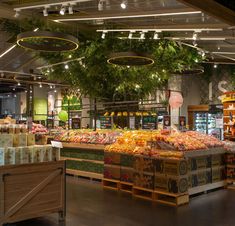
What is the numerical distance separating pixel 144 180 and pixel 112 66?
4.62m

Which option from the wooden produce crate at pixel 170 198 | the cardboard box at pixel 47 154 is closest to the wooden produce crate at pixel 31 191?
the cardboard box at pixel 47 154

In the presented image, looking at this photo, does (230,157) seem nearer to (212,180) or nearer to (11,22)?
(212,180)

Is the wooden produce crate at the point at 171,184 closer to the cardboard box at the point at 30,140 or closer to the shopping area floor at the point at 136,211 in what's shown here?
the shopping area floor at the point at 136,211

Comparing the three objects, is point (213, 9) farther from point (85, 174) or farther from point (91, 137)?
point (85, 174)

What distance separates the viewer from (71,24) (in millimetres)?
9156

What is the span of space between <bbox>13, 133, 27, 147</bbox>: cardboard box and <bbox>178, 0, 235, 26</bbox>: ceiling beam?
9.57 ft

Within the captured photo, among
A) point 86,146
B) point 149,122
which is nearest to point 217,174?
point 86,146

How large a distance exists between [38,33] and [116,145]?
3086 millimetres

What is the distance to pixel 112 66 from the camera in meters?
10.3

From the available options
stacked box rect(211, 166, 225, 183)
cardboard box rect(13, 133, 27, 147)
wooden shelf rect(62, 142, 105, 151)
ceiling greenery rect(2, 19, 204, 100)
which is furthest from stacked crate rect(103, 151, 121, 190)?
ceiling greenery rect(2, 19, 204, 100)

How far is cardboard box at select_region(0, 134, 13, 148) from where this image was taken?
4.78 metres

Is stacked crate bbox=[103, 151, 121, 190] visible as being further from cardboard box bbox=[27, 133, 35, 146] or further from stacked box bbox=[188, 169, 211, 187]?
cardboard box bbox=[27, 133, 35, 146]

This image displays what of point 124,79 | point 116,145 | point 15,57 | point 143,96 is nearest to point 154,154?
point 116,145

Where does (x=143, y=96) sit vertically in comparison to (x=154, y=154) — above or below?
above
